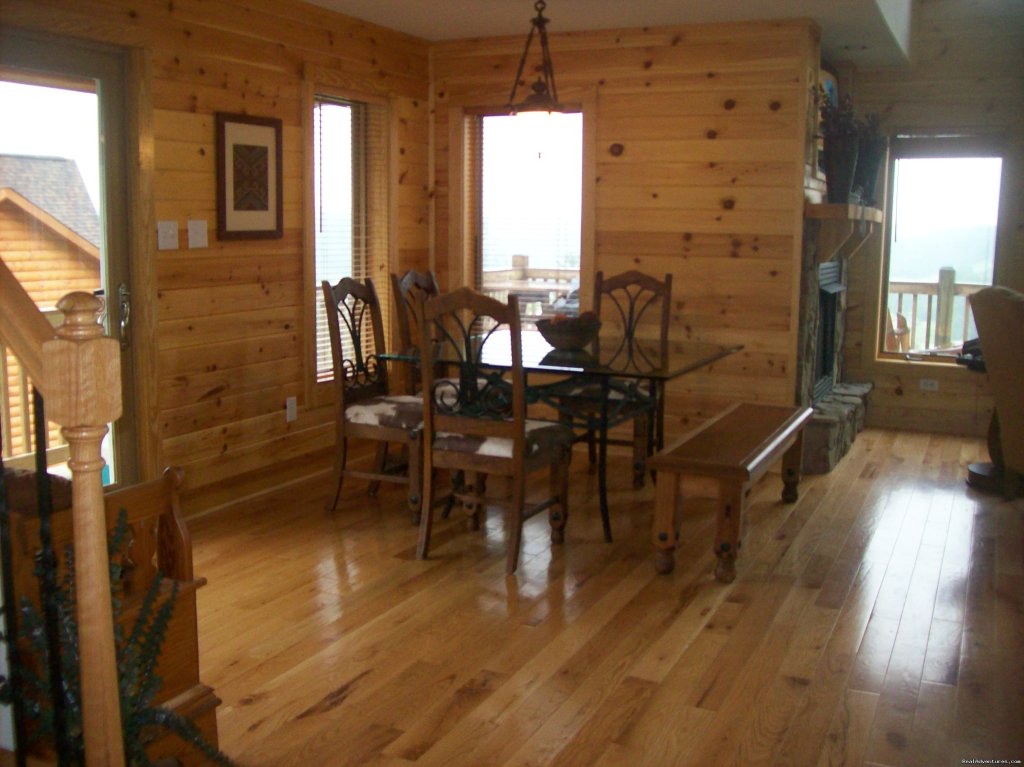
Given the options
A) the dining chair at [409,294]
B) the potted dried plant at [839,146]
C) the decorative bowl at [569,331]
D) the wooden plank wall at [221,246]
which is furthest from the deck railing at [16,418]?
the potted dried plant at [839,146]

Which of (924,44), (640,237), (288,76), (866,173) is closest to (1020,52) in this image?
(924,44)

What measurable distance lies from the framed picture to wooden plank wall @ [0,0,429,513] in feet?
0.15

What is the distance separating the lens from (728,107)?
539cm

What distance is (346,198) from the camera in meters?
5.53

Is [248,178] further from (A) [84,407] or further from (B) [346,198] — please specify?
(A) [84,407]

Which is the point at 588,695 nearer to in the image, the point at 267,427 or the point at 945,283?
the point at 267,427

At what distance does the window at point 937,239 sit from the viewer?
6.65 m

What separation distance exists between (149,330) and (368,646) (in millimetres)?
1728

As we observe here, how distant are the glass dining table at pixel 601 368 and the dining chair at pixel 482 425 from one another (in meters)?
0.11

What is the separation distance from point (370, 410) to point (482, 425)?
78cm

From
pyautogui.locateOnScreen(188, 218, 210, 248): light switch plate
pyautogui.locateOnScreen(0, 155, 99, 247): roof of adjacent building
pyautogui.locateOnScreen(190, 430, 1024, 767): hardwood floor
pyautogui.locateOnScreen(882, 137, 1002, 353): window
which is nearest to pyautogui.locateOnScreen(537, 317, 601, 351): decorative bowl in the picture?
pyautogui.locateOnScreen(190, 430, 1024, 767): hardwood floor

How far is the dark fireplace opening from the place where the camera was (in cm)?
602

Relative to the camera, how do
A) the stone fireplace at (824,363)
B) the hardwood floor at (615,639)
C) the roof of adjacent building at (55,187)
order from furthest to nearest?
the stone fireplace at (824,363) → the roof of adjacent building at (55,187) → the hardwood floor at (615,639)

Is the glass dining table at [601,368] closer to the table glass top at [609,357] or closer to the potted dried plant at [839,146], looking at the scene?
the table glass top at [609,357]
